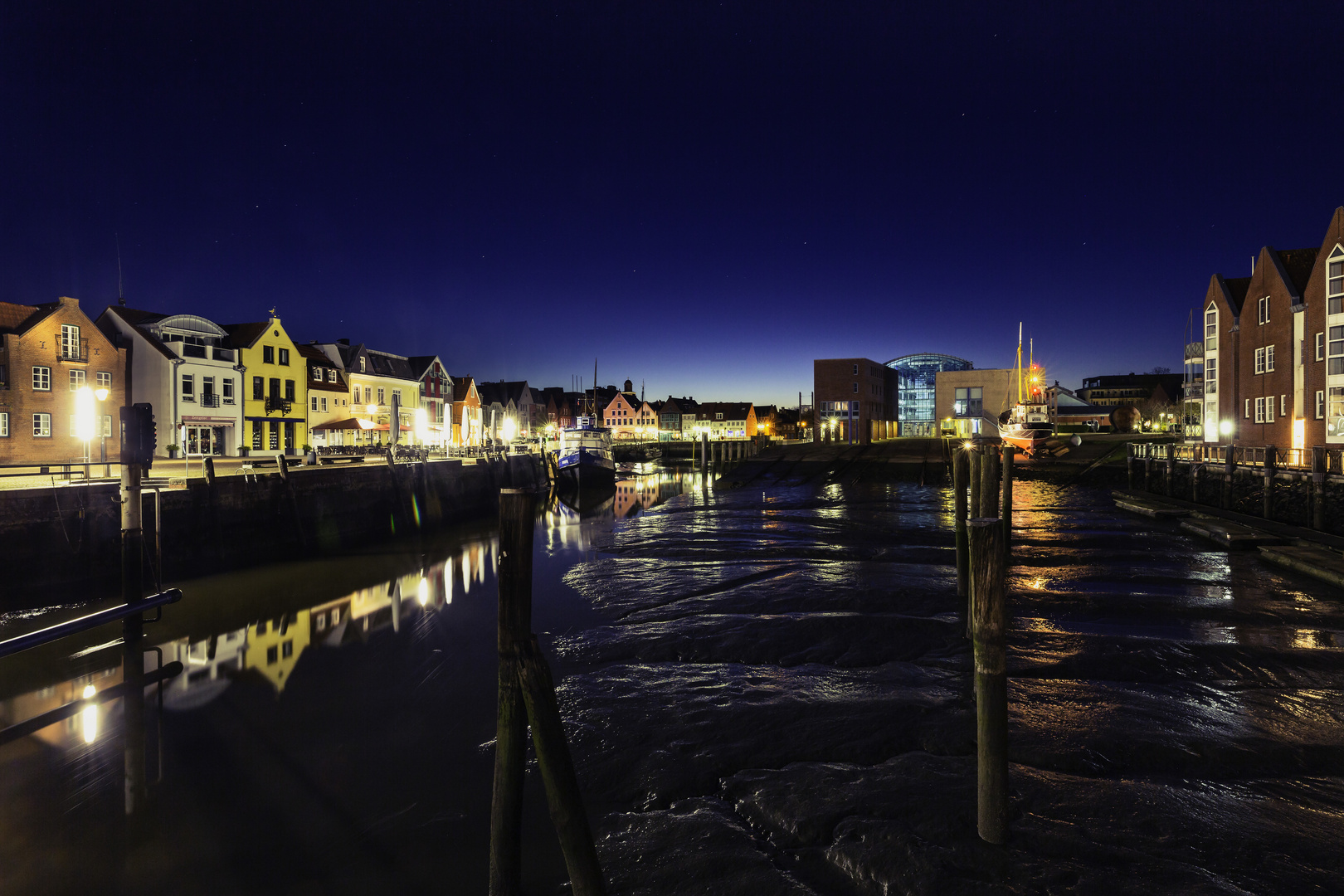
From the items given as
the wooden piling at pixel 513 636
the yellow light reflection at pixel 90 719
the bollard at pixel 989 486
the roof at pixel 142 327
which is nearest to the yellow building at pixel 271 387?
the roof at pixel 142 327

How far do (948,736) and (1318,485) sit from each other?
20.1 metres

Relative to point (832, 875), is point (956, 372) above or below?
above

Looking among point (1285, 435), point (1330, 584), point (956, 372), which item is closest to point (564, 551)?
point (1330, 584)

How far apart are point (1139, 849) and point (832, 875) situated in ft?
7.88

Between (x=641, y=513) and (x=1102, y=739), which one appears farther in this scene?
(x=641, y=513)

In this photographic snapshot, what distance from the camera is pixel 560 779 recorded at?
394cm

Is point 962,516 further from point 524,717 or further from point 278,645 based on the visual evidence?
point 278,645

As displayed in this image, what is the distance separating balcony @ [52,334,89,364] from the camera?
1308 inches

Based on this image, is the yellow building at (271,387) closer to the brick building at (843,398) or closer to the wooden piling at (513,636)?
the wooden piling at (513,636)

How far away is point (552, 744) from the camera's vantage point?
12.9ft

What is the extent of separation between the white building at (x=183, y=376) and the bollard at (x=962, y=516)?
131ft

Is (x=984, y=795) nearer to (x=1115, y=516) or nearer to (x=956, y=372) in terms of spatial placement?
(x=1115, y=516)

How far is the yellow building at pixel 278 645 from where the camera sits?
11.1 meters

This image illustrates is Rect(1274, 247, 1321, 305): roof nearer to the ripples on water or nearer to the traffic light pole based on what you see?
the ripples on water
